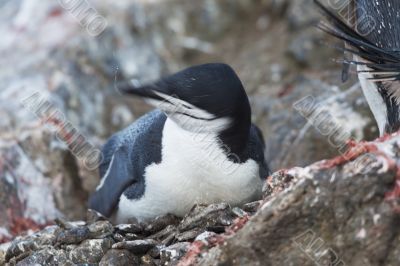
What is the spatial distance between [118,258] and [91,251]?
0.79ft

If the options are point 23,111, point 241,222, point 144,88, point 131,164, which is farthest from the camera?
point 23,111

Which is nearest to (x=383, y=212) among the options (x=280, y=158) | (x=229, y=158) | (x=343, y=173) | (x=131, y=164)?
(x=343, y=173)

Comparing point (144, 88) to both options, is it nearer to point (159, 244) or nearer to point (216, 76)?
point (216, 76)

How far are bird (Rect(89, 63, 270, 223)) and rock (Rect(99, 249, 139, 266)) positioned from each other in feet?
1.82

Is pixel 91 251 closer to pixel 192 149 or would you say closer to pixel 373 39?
pixel 192 149

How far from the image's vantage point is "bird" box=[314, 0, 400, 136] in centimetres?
378

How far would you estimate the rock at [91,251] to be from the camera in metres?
3.95

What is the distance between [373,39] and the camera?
13.5 ft

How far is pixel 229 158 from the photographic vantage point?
13.6 feet

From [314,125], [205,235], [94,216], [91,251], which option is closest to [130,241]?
[91,251]

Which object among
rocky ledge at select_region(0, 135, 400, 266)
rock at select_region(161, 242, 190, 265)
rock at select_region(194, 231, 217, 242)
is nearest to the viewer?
rocky ledge at select_region(0, 135, 400, 266)

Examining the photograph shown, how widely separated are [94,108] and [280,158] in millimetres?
2064

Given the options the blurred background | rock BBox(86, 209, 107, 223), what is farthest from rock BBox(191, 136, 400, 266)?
the blurred background

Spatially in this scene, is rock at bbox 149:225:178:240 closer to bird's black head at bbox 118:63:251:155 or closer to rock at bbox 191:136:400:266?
bird's black head at bbox 118:63:251:155
